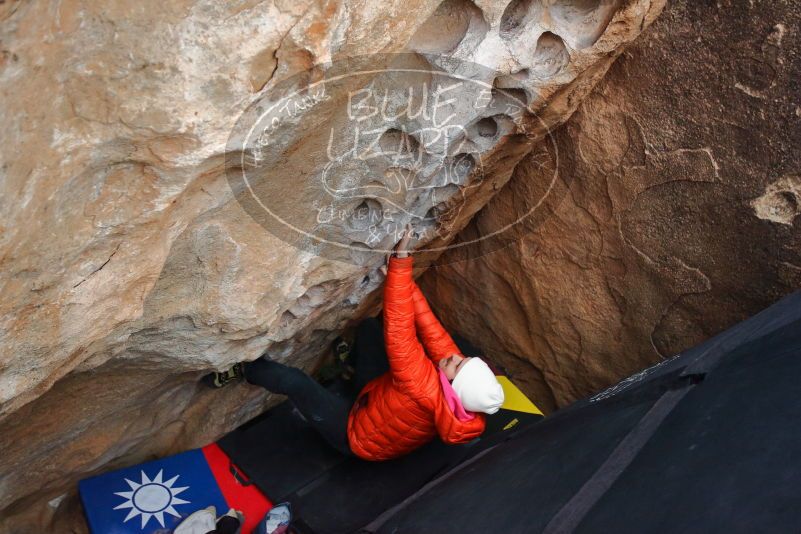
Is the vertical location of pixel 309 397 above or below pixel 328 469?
above

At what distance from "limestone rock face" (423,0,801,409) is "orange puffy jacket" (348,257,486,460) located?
14.5 inches

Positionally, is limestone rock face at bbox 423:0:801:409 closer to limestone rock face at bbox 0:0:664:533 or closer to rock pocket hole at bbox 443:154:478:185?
limestone rock face at bbox 0:0:664:533

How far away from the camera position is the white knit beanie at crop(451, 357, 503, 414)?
164cm

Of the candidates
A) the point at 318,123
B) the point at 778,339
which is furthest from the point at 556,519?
the point at 318,123

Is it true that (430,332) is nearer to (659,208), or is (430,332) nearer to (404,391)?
(404,391)

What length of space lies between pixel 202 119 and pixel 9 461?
3.44 feet

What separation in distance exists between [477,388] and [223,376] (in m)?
0.72

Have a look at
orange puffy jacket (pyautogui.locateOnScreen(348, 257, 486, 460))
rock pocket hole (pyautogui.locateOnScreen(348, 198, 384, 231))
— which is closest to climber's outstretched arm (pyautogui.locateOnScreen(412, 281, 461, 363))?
orange puffy jacket (pyautogui.locateOnScreen(348, 257, 486, 460))

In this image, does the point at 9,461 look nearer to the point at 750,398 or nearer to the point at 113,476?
the point at 113,476

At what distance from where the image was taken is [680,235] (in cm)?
160

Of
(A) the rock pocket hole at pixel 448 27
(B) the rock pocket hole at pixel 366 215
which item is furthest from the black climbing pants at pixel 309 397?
(A) the rock pocket hole at pixel 448 27

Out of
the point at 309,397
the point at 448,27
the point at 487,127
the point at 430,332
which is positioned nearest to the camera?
the point at 448,27

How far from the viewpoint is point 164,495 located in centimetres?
189

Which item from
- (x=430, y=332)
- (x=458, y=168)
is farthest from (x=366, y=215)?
(x=430, y=332)
